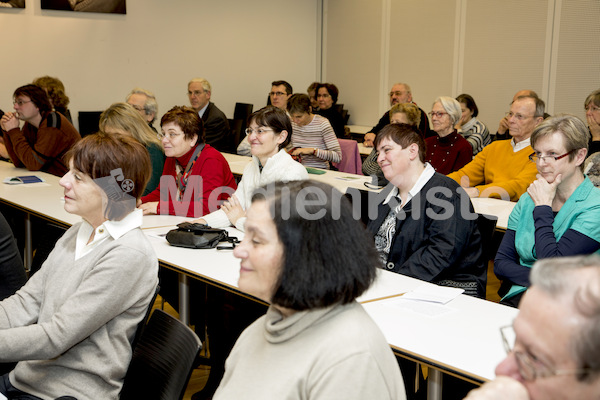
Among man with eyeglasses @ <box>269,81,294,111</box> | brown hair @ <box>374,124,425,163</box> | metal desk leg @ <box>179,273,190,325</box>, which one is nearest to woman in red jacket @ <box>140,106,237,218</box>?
metal desk leg @ <box>179,273,190,325</box>

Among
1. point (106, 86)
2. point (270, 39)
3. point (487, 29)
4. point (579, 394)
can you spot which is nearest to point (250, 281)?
point (579, 394)

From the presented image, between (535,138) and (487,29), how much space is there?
5274mm

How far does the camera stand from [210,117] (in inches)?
288

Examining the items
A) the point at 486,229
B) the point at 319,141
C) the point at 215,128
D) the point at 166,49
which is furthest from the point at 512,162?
the point at 166,49

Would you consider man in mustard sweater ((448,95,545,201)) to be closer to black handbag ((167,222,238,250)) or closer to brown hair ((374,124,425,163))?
brown hair ((374,124,425,163))

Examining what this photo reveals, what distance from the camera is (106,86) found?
8.38m

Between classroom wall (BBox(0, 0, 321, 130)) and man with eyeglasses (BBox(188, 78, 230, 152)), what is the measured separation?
1.57 m

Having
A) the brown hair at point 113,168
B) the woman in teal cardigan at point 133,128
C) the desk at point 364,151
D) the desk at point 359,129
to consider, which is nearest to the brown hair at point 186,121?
the woman in teal cardigan at point 133,128

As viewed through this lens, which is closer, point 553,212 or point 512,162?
point 553,212

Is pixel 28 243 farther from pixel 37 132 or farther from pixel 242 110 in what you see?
pixel 242 110

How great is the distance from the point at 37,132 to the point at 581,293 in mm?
4967

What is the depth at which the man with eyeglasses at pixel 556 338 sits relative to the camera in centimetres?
80

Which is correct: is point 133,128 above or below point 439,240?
above

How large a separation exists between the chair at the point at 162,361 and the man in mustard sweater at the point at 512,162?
301cm
